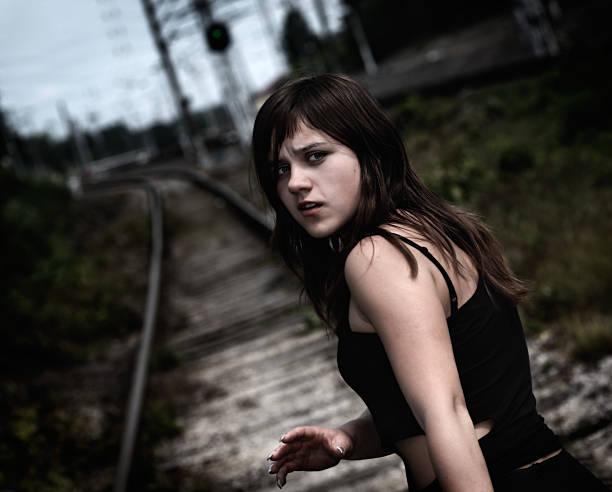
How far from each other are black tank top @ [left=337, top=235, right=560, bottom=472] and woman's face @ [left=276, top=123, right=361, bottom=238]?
11.7 inches

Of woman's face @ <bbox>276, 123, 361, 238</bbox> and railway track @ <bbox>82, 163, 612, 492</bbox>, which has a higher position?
woman's face @ <bbox>276, 123, 361, 238</bbox>

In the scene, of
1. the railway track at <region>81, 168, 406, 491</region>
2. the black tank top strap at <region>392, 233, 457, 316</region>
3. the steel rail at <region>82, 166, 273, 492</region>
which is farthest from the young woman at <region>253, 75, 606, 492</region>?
the steel rail at <region>82, 166, 273, 492</region>

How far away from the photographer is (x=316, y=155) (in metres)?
1.60

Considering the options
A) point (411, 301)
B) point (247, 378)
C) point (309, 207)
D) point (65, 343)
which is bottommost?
point (247, 378)

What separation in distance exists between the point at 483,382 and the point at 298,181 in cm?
71

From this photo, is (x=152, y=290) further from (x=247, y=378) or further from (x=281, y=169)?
(x=281, y=169)

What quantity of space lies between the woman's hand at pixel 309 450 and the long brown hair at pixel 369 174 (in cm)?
42

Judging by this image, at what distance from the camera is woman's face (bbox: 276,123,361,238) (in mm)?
1580

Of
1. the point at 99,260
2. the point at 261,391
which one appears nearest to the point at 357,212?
the point at 261,391

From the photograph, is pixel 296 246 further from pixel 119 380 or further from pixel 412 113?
pixel 412 113

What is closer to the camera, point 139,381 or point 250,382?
point 250,382

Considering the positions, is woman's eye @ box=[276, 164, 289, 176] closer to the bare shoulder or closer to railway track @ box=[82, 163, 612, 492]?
the bare shoulder

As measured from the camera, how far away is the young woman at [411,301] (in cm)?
128

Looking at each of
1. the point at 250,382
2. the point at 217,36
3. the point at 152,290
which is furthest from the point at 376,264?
the point at 217,36
